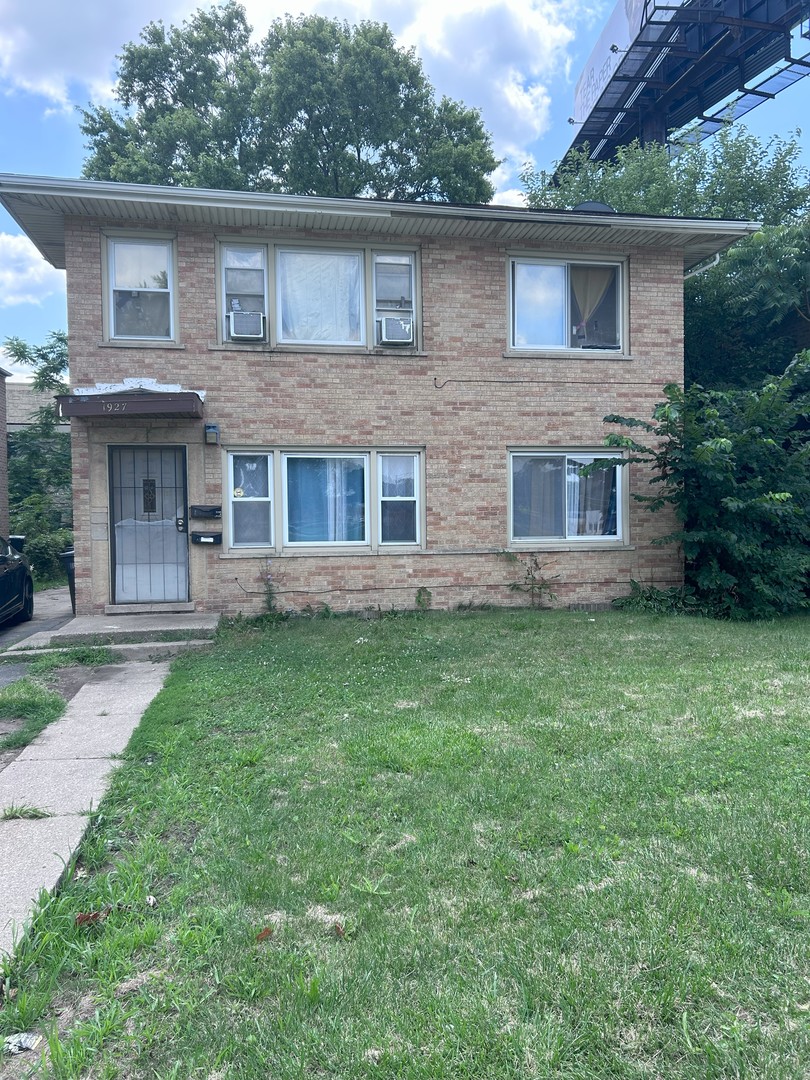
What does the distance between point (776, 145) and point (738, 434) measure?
1111 cm

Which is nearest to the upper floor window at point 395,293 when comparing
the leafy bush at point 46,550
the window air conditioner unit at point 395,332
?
the window air conditioner unit at point 395,332

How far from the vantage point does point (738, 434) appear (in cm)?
970

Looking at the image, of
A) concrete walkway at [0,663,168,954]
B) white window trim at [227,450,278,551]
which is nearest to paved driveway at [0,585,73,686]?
concrete walkway at [0,663,168,954]

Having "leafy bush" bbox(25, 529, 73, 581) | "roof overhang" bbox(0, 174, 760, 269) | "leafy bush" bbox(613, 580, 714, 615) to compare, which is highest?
"roof overhang" bbox(0, 174, 760, 269)

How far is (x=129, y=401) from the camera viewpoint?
28.3 ft

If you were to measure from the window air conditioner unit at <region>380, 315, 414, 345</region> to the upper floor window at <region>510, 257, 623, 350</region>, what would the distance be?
1.61m

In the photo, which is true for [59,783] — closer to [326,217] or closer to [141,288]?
[141,288]

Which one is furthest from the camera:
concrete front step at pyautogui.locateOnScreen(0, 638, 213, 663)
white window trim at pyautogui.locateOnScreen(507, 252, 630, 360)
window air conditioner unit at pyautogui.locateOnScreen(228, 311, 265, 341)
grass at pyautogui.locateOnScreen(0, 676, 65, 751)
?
white window trim at pyautogui.locateOnScreen(507, 252, 630, 360)

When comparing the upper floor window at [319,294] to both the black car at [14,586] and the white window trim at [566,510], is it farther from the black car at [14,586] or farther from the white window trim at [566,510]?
the black car at [14,586]

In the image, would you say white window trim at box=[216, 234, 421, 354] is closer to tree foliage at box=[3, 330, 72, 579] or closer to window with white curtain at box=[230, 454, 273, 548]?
window with white curtain at box=[230, 454, 273, 548]

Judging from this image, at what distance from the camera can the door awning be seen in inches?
339

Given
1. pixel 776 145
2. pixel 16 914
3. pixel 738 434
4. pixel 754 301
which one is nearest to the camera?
pixel 16 914

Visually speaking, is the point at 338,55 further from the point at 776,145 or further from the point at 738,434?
the point at 738,434

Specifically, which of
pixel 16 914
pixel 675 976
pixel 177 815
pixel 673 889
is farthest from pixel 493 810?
pixel 16 914
